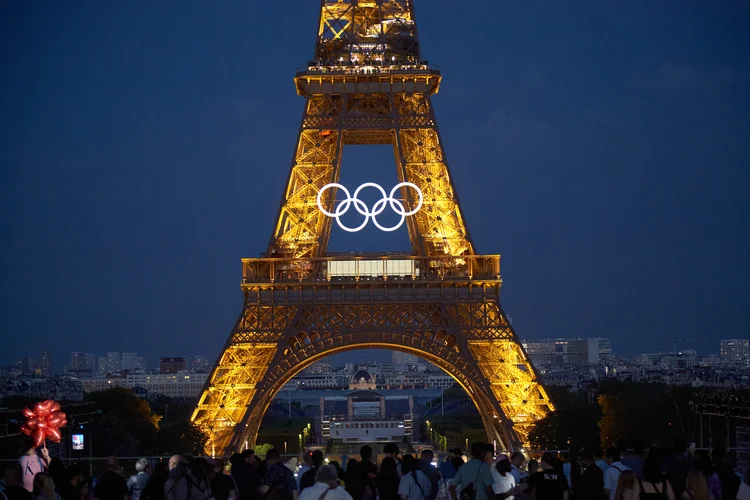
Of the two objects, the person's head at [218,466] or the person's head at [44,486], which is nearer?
the person's head at [44,486]

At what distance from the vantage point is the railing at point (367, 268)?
46688 mm

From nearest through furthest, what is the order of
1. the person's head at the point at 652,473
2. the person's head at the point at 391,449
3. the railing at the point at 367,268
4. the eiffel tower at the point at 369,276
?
the person's head at the point at 652,473
the person's head at the point at 391,449
the eiffel tower at the point at 369,276
the railing at the point at 367,268

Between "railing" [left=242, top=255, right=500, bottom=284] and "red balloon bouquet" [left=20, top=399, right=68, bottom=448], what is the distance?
2262 centimetres

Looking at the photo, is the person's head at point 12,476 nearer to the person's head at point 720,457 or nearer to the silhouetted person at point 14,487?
the silhouetted person at point 14,487

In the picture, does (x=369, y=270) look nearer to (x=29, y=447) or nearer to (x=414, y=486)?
(x=29, y=447)

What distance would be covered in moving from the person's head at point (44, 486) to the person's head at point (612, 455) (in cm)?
856

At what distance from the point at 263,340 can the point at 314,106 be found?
10.9m

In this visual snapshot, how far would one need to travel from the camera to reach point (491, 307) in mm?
46281

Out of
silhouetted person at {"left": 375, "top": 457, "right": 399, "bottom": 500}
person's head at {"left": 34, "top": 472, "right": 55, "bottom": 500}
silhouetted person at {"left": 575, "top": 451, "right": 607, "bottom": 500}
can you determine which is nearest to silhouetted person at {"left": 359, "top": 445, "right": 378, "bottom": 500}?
silhouetted person at {"left": 375, "top": 457, "right": 399, "bottom": 500}

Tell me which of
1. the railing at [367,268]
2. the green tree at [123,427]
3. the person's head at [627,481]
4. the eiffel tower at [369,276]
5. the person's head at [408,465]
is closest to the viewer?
the person's head at [627,481]

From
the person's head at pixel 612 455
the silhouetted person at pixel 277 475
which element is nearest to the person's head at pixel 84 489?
the silhouetted person at pixel 277 475

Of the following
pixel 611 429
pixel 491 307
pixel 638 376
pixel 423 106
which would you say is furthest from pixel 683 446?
pixel 638 376

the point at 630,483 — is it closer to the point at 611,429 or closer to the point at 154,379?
the point at 611,429

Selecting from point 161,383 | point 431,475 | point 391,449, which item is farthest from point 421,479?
point 161,383
